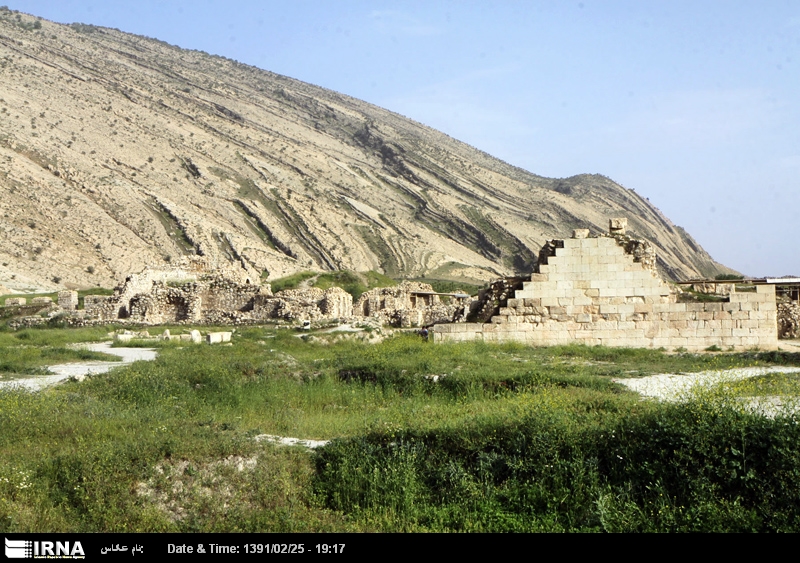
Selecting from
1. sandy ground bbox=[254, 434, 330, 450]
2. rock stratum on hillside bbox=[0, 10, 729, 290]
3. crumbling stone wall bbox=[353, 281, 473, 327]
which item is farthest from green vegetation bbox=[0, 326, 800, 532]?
rock stratum on hillside bbox=[0, 10, 729, 290]

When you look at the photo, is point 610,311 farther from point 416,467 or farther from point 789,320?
point 416,467

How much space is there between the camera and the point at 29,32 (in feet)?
371

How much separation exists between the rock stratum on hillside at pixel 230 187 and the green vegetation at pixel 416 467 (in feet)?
141

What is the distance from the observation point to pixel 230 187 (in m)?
81.0

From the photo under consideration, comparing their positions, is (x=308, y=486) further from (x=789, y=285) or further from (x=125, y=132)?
(x=125, y=132)

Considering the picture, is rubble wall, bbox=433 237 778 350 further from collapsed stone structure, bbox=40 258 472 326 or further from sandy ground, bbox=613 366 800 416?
collapsed stone structure, bbox=40 258 472 326

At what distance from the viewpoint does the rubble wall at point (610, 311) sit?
16.9m

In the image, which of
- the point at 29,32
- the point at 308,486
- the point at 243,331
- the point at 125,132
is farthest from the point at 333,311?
the point at 29,32

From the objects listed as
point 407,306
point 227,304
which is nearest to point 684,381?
point 407,306

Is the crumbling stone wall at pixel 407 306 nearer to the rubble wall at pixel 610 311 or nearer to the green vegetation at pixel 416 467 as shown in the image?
the rubble wall at pixel 610 311

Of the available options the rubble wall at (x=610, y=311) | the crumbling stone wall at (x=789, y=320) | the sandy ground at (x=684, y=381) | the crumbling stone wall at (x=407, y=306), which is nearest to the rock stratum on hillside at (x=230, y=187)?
the crumbling stone wall at (x=407, y=306)
